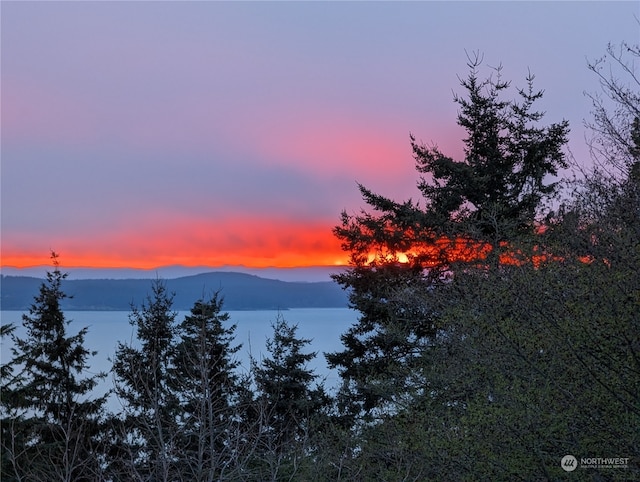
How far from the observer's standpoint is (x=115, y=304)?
643ft

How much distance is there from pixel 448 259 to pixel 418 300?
182 inches

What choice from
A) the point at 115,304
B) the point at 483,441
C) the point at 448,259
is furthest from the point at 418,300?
the point at 115,304

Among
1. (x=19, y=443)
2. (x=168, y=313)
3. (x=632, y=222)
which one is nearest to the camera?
(x=632, y=222)

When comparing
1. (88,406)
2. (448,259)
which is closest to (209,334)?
(88,406)

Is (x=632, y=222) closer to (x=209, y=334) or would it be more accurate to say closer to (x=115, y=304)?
(x=209, y=334)

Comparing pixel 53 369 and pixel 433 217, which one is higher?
pixel 433 217

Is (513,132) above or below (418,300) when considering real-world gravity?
above

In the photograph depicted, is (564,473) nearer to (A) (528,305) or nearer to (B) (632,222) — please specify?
(A) (528,305)

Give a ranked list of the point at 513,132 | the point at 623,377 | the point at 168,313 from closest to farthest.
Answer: the point at 623,377
the point at 513,132
the point at 168,313

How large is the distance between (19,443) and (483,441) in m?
21.2

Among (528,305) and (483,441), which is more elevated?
(528,305)

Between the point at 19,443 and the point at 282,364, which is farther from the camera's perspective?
the point at 282,364

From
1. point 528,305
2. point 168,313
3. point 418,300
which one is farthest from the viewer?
point 168,313

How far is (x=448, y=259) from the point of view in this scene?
Result: 24.5 m
